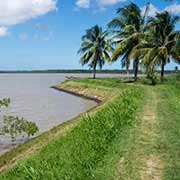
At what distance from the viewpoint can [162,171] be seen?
6.25 m

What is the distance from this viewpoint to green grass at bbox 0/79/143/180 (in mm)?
6242

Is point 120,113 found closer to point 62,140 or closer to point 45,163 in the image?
point 62,140

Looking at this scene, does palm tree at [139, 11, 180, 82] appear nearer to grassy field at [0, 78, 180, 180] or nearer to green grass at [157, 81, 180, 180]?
green grass at [157, 81, 180, 180]

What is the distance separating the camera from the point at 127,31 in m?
35.9

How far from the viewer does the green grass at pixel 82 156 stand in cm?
624

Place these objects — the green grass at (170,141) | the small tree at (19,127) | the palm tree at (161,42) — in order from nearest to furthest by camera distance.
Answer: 1. the green grass at (170,141)
2. the small tree at (19,127)
3. the palm tree at (161,42)

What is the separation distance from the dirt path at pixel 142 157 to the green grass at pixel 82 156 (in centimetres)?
21

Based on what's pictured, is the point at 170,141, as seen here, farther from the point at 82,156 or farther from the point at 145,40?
the point at 145,40

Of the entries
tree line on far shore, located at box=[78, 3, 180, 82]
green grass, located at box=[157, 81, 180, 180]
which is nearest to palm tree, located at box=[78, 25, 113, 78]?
tree line on far shore, located at box=[78, 3, 180, 82]

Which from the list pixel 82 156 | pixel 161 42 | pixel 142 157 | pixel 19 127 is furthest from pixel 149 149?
pixel 161 42

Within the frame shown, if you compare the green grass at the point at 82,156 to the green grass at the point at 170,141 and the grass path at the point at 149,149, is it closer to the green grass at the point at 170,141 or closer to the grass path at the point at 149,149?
the grass path at the point at 149,149

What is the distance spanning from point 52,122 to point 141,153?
11.6m

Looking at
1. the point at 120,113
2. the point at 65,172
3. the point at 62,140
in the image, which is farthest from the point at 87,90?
the point at 65,172

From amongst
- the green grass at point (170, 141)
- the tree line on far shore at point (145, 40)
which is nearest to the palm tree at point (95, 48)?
the tree line on far shore at point (145, 40)
